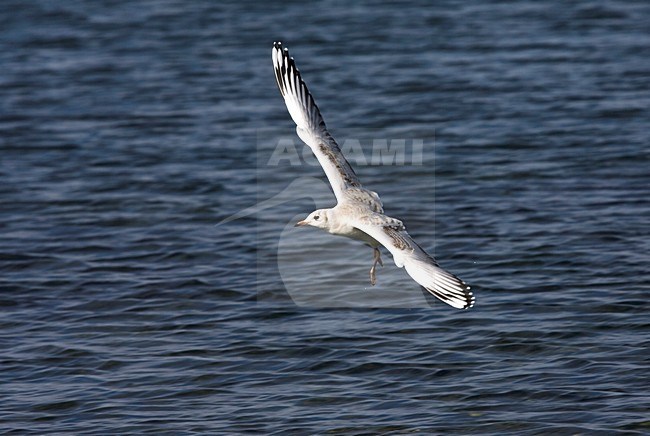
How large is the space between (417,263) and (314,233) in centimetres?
518

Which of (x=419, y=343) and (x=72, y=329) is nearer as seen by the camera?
(x=419, y=343)

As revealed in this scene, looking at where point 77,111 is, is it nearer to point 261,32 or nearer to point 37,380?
point 261,32

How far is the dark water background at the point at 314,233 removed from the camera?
958cm

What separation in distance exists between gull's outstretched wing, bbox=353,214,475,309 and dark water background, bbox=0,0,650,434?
44.8 inches

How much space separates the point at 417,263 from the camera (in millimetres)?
8633

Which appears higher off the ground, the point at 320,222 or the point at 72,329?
the point at 320,222

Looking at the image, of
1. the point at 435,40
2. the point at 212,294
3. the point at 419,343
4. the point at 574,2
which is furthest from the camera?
the point at 574,2

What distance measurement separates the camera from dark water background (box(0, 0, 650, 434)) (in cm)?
958

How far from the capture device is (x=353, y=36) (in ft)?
72.0

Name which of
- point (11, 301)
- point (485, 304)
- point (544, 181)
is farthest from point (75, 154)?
point (485, 304)

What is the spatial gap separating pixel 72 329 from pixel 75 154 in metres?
5.82

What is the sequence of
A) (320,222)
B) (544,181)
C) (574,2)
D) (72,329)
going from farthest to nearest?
(574,2)
(544,181)
(72,329)
(320,222)

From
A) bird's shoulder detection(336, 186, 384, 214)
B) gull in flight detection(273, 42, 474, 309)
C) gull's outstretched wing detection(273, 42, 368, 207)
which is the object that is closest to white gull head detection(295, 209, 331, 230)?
gull in flight detection(273, 42, 474, 309)

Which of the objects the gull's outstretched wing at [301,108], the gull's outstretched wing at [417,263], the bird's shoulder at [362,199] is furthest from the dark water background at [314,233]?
the gull's outstretched wing at [301,108]
